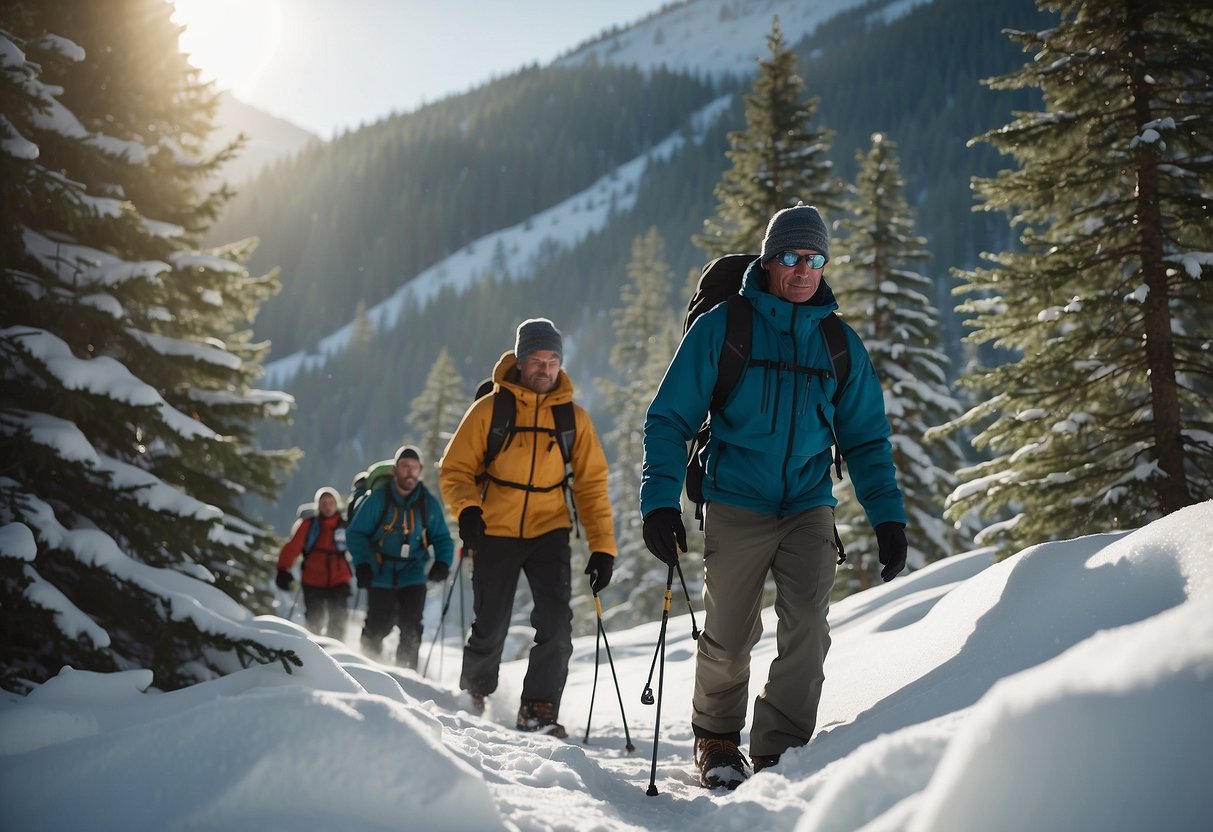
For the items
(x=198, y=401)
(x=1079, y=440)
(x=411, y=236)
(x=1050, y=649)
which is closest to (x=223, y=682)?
(x=1050, y=649)

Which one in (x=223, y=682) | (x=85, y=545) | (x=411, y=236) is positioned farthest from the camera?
(x=411, y=236)

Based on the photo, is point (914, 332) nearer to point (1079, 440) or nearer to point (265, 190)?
point (1079, 440)

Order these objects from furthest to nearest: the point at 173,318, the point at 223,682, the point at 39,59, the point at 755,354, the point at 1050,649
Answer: the point at 173,318 → the point at 39,59 → the point at 755,354 → the point at 223,682 → the point at 1050,649

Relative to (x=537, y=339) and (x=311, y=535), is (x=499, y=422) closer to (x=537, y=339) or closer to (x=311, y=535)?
(x=537, y=339)

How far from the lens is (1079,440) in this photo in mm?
7922

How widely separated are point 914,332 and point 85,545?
16.5m

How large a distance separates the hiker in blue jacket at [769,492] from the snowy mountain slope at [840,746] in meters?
0.36

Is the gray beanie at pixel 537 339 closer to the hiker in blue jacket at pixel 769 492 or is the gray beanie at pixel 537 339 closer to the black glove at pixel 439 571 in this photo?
the hiker in blue jacket at pixel 769 492

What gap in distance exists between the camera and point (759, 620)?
13.1 feet

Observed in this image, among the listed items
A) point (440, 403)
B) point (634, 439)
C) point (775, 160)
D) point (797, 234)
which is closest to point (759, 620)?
point (797, 234)

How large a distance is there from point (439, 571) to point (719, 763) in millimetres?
5087

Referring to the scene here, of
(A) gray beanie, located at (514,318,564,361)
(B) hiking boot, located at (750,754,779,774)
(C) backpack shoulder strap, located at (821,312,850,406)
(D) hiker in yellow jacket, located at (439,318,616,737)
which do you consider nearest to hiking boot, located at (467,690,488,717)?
(D) hiker in yellow jacket, located at (439,318,616,737)

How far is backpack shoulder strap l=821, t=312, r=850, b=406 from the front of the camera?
3.95 meters

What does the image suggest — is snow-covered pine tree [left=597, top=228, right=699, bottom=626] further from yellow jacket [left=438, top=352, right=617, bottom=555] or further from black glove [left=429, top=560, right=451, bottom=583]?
yellow jacket [left=438, top=352, right=617, bottom=555]
